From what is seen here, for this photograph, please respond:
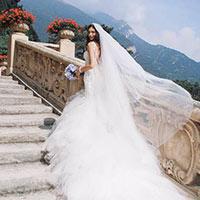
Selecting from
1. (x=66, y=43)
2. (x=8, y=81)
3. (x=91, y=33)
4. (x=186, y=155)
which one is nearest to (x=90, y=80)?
(x=91, y=33)

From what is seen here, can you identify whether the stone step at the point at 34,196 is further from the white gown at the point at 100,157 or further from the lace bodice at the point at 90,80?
the lace bodice at the point at 90,80

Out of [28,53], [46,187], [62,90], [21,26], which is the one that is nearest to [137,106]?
[46,187]

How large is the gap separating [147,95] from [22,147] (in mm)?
1919

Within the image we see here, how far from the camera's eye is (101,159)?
437 centimetres

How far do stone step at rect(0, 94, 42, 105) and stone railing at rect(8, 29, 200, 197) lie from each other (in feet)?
0.80

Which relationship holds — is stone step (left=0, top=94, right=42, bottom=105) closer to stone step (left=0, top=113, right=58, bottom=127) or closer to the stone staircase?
the stone staircase

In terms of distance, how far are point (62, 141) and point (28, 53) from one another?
4.27 m

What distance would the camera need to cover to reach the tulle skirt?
3996 mm

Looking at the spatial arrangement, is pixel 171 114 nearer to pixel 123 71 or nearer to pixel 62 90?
pixel 123 71

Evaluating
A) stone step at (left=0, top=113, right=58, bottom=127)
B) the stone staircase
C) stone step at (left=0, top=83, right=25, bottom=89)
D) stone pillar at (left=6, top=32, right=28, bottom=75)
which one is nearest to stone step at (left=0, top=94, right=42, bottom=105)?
the stone staircase

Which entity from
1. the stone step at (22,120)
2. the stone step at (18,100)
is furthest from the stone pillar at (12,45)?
the stone step at (22,120)

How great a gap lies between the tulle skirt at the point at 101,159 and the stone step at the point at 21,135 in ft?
1.70

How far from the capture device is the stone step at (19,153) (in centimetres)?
478

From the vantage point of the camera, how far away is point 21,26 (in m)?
9.66
